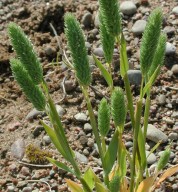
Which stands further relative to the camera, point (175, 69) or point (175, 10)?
point (175, 10)

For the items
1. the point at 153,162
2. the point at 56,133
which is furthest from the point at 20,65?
the point at 153,162

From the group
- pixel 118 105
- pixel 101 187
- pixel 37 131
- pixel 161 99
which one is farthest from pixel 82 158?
pixel 118 105

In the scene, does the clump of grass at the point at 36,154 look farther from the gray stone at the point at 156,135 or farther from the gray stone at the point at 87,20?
the gray stone at the point at 87,20

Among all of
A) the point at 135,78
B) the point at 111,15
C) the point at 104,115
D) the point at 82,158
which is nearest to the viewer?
the point at 111,15

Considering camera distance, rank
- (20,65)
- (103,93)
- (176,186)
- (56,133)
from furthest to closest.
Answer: (103,93) < (176,186) < (56,133) < (20,65)

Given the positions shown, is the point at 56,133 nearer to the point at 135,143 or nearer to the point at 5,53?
the point at 135,143

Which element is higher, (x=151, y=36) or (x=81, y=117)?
(x=151, y=36)

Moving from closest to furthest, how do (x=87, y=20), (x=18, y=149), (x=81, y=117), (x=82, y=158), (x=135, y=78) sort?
(x=82, y=158) → (x=18, y=149) → (x=81, y=117) → (x=135, y=78) → (x=87, y=20)

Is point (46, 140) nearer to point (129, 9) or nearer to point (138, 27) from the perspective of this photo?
point (138, 27)
